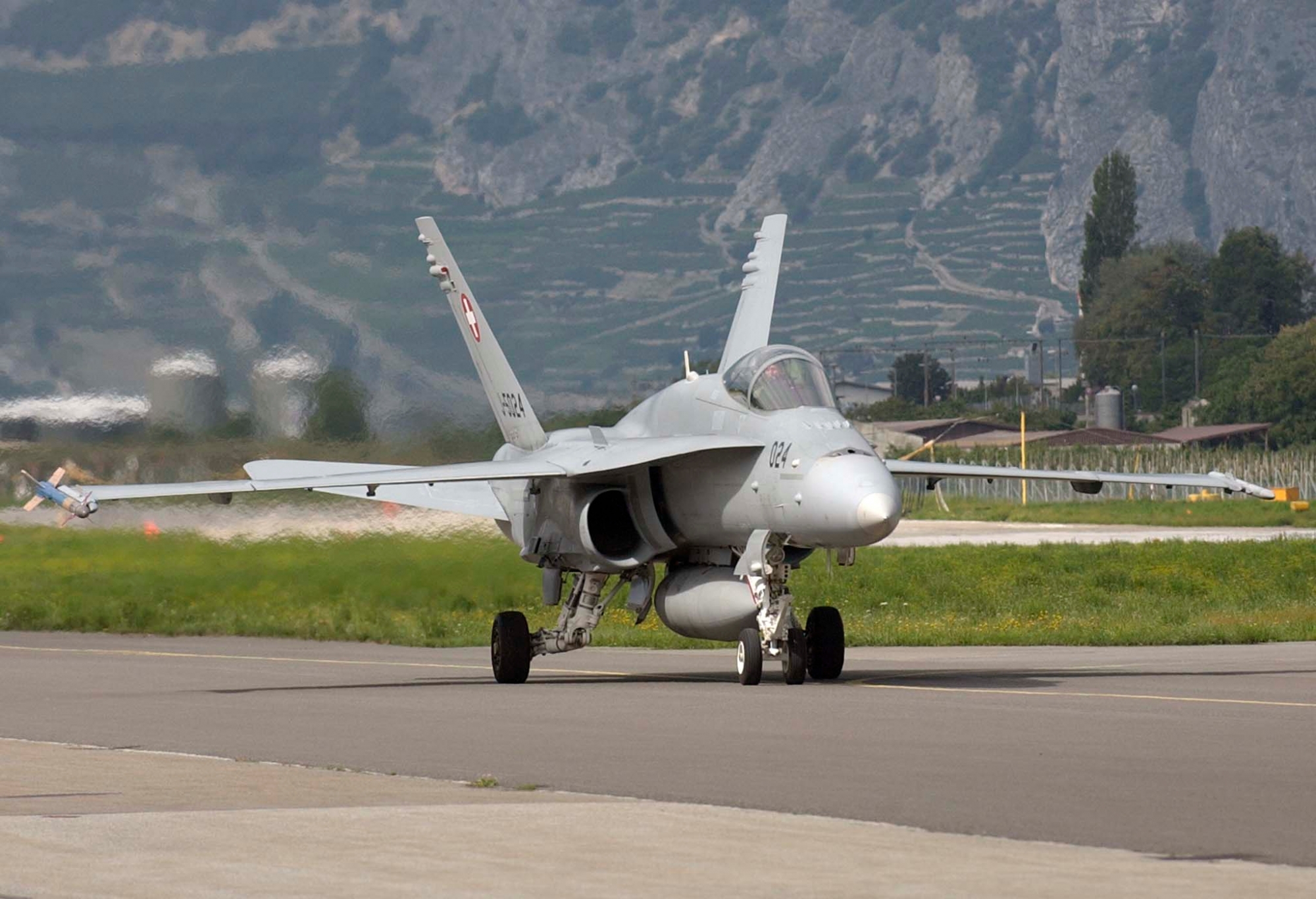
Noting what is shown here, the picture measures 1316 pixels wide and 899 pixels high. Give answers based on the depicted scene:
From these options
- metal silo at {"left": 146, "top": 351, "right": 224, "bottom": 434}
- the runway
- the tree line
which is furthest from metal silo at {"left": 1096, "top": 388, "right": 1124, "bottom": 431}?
the runway

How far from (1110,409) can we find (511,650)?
443ft

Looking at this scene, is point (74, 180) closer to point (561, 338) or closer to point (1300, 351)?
point (561, 338)

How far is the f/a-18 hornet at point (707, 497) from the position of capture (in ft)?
57.1

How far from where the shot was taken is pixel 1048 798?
10227mm

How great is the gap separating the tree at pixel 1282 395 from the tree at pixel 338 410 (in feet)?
343

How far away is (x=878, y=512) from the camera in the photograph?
16.5m

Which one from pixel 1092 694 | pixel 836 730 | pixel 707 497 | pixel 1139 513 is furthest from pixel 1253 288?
pixel 836 730

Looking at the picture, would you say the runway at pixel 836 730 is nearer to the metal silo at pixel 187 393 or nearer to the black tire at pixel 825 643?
the black tire at pixel 825 643

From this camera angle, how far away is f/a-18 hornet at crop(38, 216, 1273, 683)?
17.4 metres

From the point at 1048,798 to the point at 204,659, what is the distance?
50.4 ft

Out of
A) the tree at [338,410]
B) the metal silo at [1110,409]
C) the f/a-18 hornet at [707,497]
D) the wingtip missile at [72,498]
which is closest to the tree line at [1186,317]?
the metal silo at [1110,409]

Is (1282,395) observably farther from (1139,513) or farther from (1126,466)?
(1139,513)

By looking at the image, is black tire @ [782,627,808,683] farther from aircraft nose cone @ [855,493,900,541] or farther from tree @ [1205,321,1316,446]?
tree @ [1205,321,1316,446]

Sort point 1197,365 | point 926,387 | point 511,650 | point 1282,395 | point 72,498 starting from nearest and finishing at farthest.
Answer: point 72,498 < point 511,650 < point 1282,395 < point 1197,365 < point 926,387
